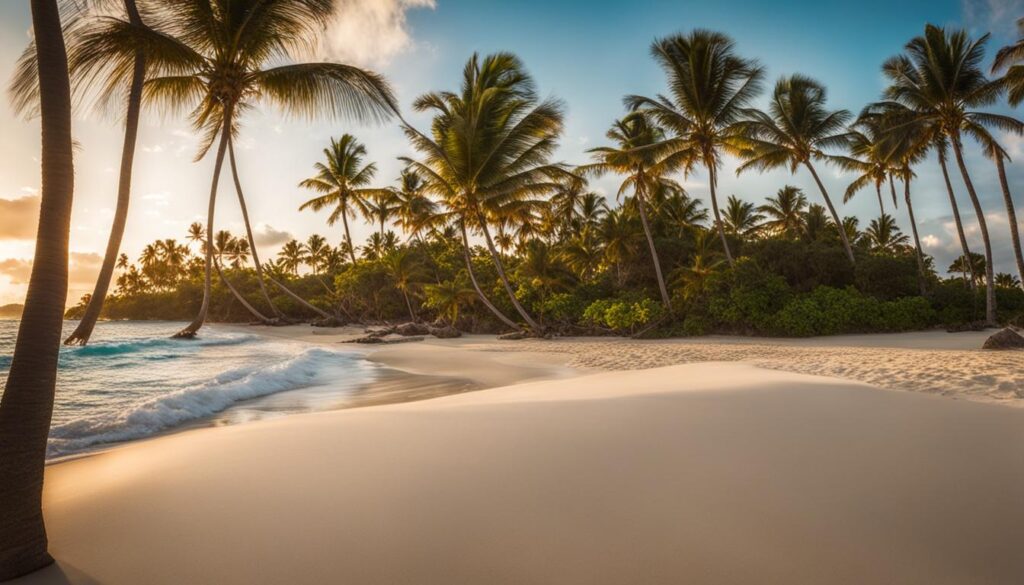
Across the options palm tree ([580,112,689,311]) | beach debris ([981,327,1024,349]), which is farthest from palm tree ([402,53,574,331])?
beach debris ([981,327,1024,349])

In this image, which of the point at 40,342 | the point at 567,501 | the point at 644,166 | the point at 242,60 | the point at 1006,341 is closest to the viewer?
the point at 40,342

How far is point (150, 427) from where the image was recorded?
4.84 meters

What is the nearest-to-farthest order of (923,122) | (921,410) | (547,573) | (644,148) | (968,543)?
(547,573), (968,543), (921,410), (923,122), (644,148)

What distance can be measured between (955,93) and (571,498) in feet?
76.6

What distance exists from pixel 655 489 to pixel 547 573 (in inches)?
35.3

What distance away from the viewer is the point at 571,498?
219cm

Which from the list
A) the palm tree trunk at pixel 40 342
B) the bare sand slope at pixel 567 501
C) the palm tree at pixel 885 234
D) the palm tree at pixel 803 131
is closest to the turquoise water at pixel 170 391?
the bare sand slope at pixel 567 501

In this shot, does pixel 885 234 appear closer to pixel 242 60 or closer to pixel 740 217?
pixel 740 217

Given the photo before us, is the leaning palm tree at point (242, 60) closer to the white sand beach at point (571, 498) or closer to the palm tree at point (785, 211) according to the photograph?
the white sand beach at point (571, 498)

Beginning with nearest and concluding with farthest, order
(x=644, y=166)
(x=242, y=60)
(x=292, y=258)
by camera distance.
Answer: (x=242, y=60), (x=644, y=166), (x=292, y=258)

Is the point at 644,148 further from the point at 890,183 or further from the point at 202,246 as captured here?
the point at 202,246

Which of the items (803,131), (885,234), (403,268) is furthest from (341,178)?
(885,234)

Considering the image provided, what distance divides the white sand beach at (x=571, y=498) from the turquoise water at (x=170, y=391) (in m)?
1.36

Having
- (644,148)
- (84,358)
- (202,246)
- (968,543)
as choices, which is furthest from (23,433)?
(202,246)
